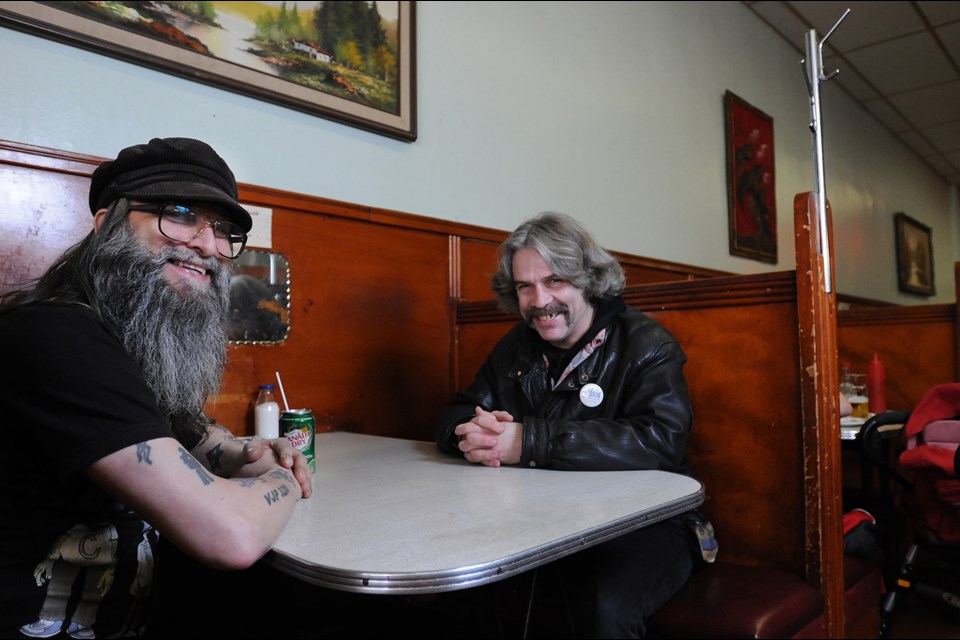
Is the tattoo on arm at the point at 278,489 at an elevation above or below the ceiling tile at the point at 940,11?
below

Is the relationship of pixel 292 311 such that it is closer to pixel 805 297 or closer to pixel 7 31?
pixel 7 31

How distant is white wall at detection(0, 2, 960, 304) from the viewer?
1930 millimetres

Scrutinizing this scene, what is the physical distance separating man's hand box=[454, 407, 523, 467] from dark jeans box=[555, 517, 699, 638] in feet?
0.91

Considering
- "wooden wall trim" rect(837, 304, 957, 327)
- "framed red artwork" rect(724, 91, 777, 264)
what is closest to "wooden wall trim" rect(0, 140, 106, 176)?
"wooden wall trim" rect(837, 304, 957, 327)

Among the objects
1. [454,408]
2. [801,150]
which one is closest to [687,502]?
[454,408]

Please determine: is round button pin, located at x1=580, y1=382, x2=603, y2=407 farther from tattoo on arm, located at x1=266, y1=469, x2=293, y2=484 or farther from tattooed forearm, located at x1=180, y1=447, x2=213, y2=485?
tattooed forearm, located at x1=180, y1=447, x2=213, y2=485

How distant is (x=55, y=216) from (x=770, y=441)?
2000mm

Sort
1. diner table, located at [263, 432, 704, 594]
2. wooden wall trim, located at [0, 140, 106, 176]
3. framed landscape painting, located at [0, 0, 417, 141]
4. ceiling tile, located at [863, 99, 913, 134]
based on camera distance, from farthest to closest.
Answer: ceiling tile, located at [863, 99, 913, 134]
framed landscape painting, located at [0, 0, 417, 141]
wooden wall trim, located at [0, 140, 106, 176]
diner table, located at [263, 432, 704, 594]

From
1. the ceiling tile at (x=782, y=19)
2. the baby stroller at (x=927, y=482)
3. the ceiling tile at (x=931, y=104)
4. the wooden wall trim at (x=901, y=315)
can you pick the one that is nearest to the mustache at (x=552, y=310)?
the baby stroller at (x=927, y=482)

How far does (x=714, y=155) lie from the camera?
4773 mm

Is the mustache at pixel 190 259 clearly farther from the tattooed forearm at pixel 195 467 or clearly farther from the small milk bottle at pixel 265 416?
the small milk bottle at pixel 265 416

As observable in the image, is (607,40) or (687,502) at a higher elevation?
(607,40)

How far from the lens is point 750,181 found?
16.7 ft

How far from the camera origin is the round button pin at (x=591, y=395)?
5.71 feet
